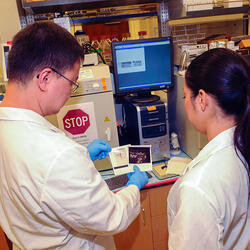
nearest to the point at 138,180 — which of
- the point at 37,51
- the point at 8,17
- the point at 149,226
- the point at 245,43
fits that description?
the point at 149,226

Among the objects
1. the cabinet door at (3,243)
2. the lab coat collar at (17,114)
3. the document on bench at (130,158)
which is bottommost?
the cabinet door at (3,243)

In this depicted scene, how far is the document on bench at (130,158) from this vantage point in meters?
1.55

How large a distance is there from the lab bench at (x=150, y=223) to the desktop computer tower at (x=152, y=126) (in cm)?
19

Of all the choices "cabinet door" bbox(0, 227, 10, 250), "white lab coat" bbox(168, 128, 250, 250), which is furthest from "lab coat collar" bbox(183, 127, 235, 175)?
"cabinet door" bbox(0, 227, 10, 250)

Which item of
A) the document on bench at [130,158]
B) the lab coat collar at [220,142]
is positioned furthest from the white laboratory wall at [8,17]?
A: the lab coat collar at [220,142]

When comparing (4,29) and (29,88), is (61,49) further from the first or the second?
(4,29)

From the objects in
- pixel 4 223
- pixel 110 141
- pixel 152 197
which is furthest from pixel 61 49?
pixel 152 197

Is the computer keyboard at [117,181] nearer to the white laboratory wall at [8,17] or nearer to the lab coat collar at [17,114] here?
the lab coat collar at [17,114]

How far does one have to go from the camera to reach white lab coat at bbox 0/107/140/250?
74 centimetres

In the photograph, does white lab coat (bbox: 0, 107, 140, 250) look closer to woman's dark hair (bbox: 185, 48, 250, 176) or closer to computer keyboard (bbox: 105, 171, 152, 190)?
woman's dark hair (bbox: 185, 48, 250, 176)

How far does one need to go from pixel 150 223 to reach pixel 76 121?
83 cm

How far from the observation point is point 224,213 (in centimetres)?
76

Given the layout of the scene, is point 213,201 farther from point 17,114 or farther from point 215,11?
point 215,11

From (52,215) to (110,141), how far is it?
832 mm
